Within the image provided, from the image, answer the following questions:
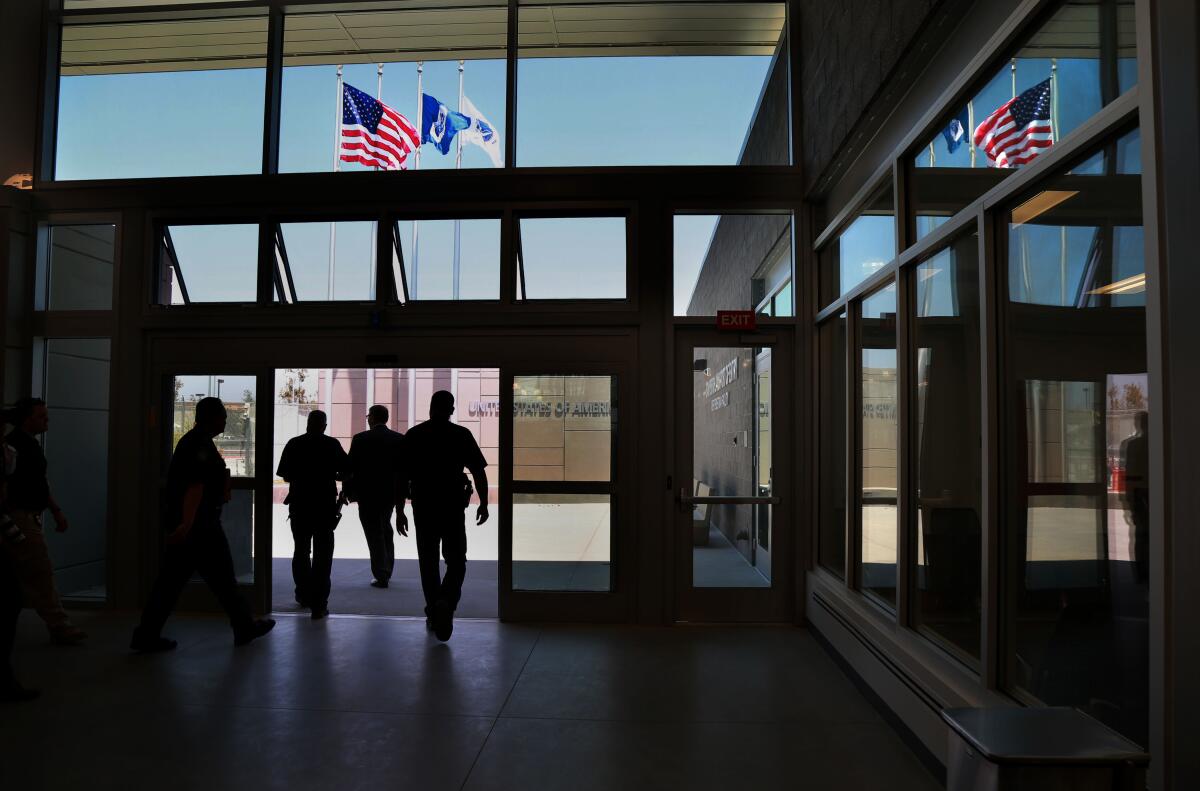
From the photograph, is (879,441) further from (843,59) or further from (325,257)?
(325,257)

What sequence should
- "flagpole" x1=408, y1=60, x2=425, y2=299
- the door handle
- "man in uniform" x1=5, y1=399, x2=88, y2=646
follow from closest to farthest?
"man in uniform" x1=5, y1=399, x2=88, y2=646 < the door handle < "flagpole" x1=408, y1=60, x2=425, y2=299

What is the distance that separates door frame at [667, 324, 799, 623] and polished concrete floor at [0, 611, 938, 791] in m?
0.39

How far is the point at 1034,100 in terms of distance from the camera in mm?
2553

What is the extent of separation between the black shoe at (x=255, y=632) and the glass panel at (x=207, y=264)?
2517mm

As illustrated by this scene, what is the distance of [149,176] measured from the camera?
602 centimetres

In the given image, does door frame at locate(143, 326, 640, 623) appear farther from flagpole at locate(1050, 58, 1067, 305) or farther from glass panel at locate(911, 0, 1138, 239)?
flagpole at locate(1050, 58, 1067, 305)

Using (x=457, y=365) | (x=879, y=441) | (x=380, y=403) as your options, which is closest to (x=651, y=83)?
(x=457, y=365)

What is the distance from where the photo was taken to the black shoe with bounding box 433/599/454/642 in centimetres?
482

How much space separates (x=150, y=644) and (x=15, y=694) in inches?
35.1

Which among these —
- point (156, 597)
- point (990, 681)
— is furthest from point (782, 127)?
point (156, 597)

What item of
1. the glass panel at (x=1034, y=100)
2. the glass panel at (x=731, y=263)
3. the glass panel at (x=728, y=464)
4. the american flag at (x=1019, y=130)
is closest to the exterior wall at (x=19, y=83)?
the glass panel at (x=731, y=263)

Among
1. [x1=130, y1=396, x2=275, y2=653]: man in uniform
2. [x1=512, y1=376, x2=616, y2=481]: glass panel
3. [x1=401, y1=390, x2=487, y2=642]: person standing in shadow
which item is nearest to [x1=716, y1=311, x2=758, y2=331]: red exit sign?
[x1=512, y1=376, x2=616, y2=481]: glass panel

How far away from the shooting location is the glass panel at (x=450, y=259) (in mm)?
5758

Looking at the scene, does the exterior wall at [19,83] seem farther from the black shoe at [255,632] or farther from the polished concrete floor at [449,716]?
the black shoe at [255,632]
